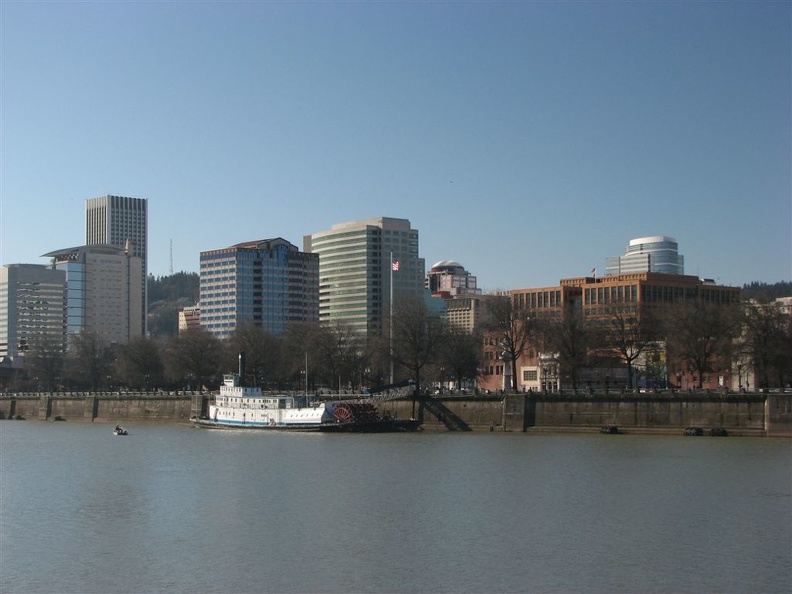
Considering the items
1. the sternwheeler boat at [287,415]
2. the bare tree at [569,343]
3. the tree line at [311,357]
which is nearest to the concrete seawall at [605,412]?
the sternwheeler boat at [287,415]

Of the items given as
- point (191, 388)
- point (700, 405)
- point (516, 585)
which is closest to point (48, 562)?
point (516, 585)

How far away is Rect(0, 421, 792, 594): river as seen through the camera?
39812 millimetres

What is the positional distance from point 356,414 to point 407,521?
61595 mm

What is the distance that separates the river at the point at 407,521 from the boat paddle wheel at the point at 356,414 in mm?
25554

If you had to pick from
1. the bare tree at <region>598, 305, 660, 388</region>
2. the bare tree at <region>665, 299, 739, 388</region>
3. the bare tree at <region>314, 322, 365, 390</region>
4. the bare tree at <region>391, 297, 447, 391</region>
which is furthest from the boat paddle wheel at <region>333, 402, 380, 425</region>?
the bare tree at <region>314, 322, 365, 390</region>

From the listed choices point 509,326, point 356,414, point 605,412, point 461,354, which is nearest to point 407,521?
point 605,412

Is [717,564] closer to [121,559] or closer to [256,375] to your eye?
[121,559]

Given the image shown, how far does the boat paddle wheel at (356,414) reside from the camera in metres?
112

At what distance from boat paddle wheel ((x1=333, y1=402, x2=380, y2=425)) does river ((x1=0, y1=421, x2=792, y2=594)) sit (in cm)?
2555

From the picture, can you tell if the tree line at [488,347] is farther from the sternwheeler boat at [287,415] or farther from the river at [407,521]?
the river at [407,521]

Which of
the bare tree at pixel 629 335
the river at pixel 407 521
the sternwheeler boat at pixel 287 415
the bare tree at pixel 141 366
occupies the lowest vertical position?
the river at pixel 407 521

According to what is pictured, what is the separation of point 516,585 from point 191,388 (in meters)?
154

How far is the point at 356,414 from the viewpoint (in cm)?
11231

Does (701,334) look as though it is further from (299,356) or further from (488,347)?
(299,356)
